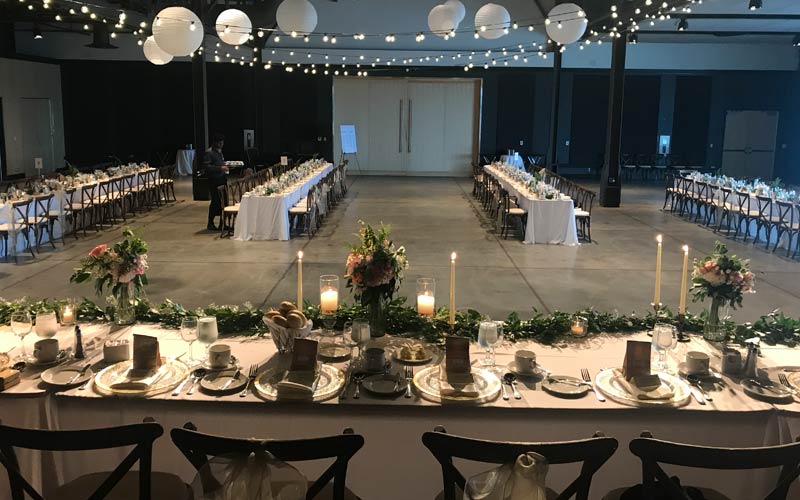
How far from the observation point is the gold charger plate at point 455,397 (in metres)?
2.69

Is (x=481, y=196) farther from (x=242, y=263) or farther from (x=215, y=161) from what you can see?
(x=242, y=263)

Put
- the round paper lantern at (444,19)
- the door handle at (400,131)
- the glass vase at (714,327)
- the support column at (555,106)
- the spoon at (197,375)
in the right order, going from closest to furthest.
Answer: the spoon at (197,375) → the glass vase at (714,327) → the round paper lantern at (444,19) → the support column at (555,106) → the door handle at (400,131)

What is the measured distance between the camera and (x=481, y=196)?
15.3 meters

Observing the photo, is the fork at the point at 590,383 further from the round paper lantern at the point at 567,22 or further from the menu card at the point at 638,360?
the round paper lantern at the point at 567,22

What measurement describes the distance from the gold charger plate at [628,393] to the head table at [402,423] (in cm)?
3

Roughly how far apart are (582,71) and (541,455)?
20559 mm

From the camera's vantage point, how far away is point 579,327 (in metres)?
3.41

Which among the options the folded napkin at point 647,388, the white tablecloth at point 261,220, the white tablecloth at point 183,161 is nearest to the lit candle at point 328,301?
the folded napkin at point 647,388

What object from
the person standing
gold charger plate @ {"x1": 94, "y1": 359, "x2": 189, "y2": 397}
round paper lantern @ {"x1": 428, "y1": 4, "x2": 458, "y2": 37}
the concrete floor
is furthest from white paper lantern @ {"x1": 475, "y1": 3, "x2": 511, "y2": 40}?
gold charger plate @ {"x1": 94, "y1": 359, "x2": 189, "y2": 397}

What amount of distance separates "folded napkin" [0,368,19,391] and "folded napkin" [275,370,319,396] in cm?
105

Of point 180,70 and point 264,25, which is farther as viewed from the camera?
point 180,70

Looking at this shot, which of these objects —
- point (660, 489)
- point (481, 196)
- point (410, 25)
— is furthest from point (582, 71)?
point (660, 489)

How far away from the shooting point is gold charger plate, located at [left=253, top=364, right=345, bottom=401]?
8.79 feet

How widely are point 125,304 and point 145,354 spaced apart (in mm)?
758
